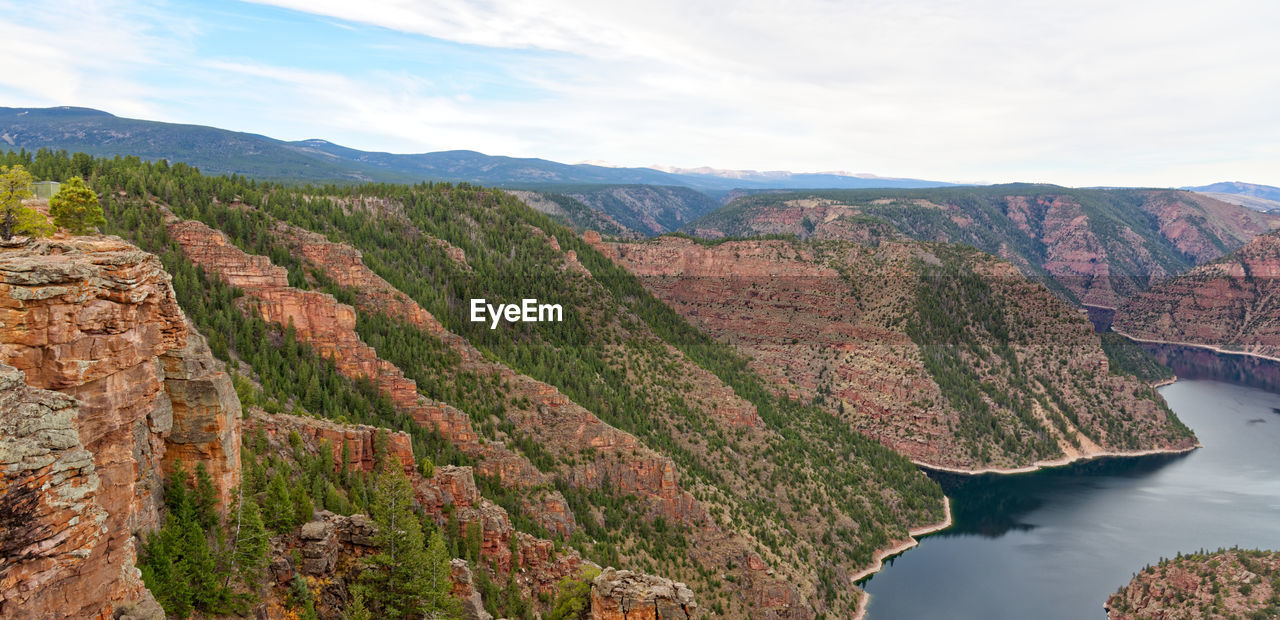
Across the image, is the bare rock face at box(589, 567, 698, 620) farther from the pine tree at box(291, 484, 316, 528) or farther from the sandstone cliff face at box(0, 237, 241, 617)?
the sandstone cliff face at box(0, 237, 241, 617)

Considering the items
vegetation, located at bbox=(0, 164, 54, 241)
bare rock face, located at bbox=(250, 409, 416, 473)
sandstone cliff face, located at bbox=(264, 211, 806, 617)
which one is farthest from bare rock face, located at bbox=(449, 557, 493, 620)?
sandstone cliff face, located at bbox=(264, 211, 806, 617)

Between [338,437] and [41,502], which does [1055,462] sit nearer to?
[338,437]

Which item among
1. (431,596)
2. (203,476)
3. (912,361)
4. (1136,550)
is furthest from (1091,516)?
(203,476)

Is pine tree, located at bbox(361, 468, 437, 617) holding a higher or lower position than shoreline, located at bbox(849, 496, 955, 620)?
higher

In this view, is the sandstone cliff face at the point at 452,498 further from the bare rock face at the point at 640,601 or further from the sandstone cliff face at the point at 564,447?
the sandstone cliff face at the point at 564,447

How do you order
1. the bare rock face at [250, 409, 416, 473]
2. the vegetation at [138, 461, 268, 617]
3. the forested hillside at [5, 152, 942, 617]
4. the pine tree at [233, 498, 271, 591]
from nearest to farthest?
the vegetation at [138, 461, 268, 617] → the pine tree at [233, 498, 271, 591] → the bare rock face at [250, 409, 416, 473] → the forested hillside at [5, 152, 942, 617]
